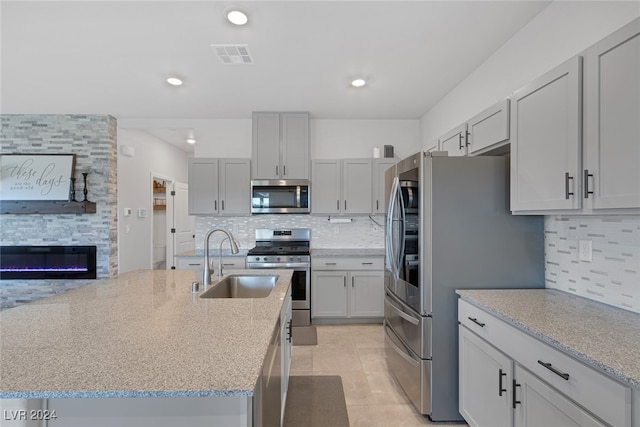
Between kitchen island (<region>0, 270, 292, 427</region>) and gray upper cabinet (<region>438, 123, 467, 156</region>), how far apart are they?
6.16 ft

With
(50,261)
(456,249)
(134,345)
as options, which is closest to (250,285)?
(134,345)

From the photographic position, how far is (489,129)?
77.7 inches

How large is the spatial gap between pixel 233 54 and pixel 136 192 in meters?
3.33

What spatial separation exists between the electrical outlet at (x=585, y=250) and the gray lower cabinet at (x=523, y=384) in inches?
26.3

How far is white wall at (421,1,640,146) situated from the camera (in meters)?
1.51

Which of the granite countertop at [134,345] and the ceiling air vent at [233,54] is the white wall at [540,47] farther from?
the granite countertop at [134,345]

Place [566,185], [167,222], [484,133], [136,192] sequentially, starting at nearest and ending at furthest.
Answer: [566,185], [484,133], [136,192], [167,222]

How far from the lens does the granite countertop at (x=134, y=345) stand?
78 centimetres

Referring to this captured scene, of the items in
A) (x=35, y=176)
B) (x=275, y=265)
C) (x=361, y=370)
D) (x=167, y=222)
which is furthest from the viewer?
(x=167, y=222)

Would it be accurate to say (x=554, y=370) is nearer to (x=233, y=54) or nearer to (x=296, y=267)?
(x=296, y=267)

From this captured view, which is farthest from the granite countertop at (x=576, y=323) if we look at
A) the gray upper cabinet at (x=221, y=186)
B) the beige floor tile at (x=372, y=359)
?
the gray upper cabinet at (x=221, y=186)

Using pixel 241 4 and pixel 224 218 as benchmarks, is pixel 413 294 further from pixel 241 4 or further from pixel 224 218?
pixel 224 218

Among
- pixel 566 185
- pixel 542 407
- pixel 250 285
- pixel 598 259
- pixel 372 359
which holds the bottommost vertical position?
pixel 372 359

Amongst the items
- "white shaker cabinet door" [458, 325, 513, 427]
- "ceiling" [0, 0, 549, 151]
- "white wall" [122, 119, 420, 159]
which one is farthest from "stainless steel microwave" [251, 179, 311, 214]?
"white shaker cabinet door" [458, 325, 513, 427]
